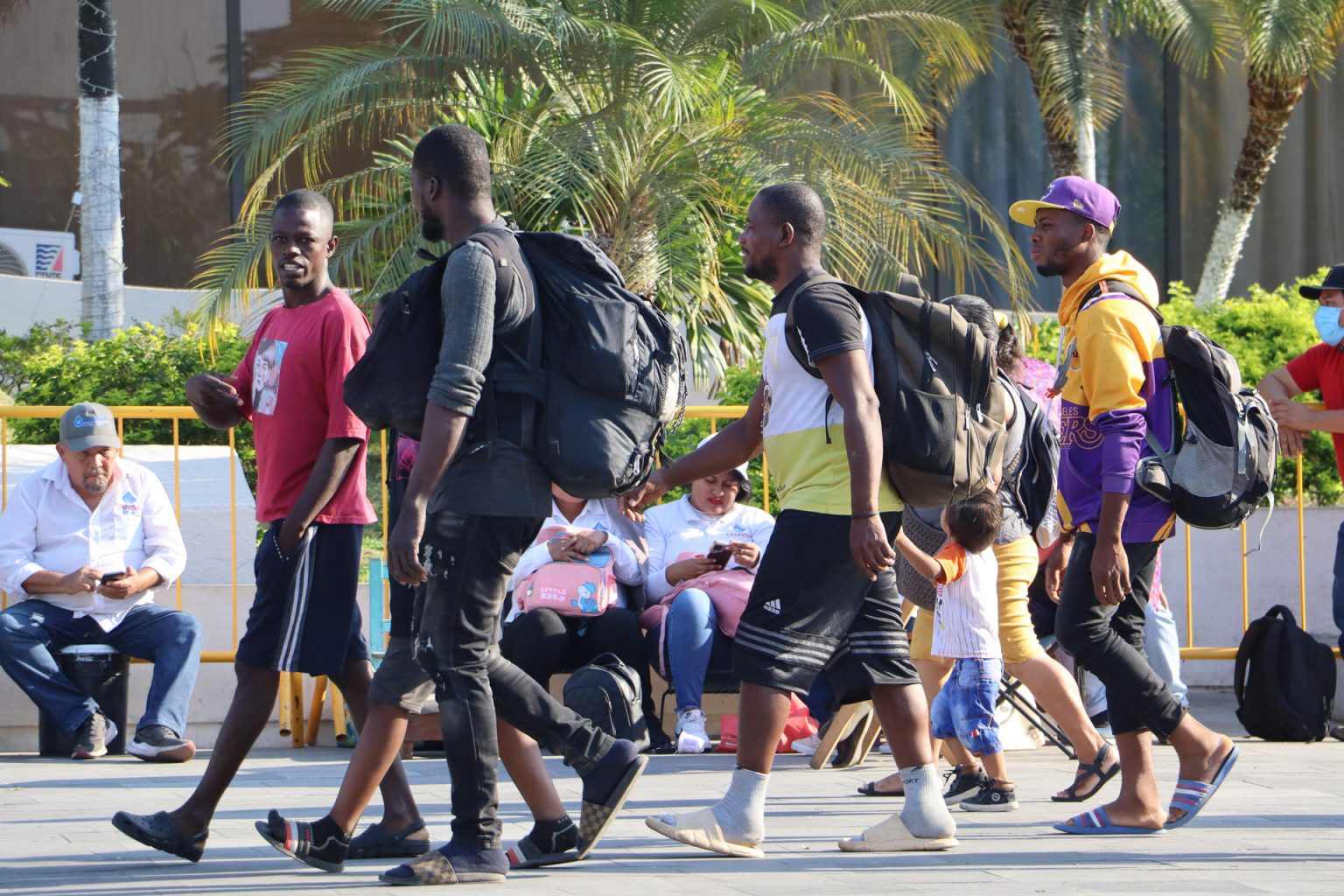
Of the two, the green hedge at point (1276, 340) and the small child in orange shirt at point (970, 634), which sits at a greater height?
the green hedge at point (1276, 340)

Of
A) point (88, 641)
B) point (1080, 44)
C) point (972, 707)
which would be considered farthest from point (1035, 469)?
point (1080, 44)

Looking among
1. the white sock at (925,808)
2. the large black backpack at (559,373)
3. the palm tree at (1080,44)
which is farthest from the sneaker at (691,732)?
the palm tree at (1080,44)

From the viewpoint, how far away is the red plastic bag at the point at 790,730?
776 cm

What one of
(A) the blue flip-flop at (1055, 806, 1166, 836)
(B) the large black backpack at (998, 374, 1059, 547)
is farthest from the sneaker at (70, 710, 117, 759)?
(A) the blue flip-flop at (1055, 806, 1166, 836)

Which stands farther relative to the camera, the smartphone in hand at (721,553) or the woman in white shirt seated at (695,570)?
the smartphone in hand at (721,553)

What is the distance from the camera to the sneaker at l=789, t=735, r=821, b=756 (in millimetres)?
7594

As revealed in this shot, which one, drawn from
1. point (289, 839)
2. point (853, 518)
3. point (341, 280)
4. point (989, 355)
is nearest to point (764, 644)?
point (853, 518)

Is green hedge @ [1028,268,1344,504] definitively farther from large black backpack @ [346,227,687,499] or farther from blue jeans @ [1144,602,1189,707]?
large black backpack @ [346,227,687,499]

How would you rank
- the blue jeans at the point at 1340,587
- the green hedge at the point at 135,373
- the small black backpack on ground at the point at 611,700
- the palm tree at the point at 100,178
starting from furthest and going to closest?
the palm tree at the point at 100,178, the green hedge at the point at 135,373, the blue jeans at the point at 1340,587, the small black backpack on ground at the point at 611,700

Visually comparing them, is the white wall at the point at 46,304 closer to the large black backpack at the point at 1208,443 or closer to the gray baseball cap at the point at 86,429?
the gray baseball cap at the point at 86,429

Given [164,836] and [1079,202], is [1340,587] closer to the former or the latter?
[1079,202]

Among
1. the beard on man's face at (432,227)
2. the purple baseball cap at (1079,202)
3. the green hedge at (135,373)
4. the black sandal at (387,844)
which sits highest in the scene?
the purple baseball cap at (1079,202)

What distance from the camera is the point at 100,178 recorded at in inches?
547

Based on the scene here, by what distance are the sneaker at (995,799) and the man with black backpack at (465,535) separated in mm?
1869
